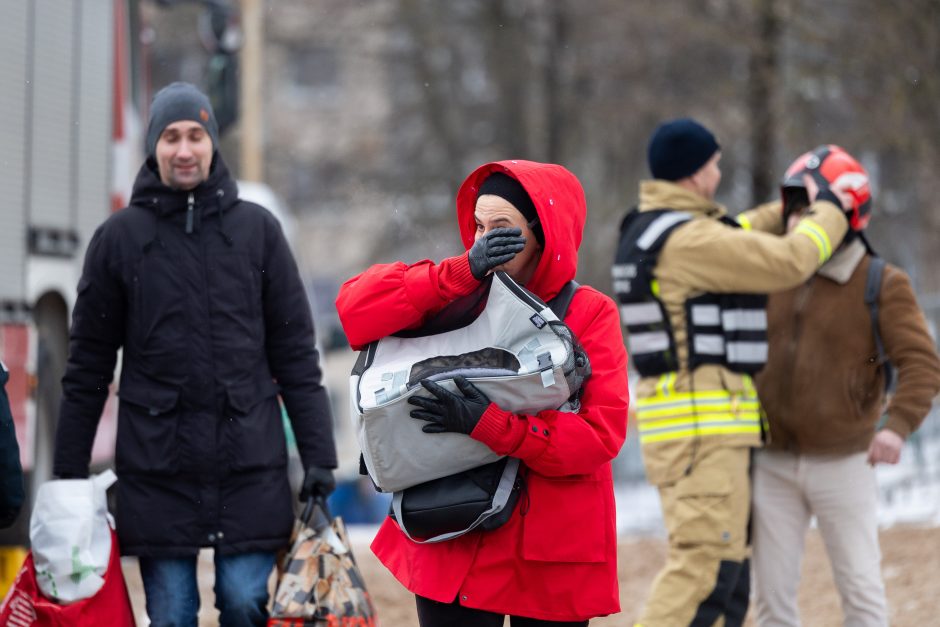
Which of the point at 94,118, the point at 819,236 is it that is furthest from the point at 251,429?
the point at 94,118

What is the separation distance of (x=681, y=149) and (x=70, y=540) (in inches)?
98.3

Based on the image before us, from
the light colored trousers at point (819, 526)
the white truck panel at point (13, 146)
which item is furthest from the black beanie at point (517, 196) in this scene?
the white truck panel at point (13, 146)

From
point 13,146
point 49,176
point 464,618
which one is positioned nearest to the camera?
point 464,618

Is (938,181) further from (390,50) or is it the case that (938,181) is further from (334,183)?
(334,183)

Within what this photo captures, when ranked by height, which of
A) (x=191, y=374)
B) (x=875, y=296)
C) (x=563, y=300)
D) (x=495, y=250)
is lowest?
(x=191, y=374)

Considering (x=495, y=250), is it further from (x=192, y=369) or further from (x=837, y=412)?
(x=837, y=412)

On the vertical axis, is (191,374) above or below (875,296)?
below

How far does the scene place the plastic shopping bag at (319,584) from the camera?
421 centimetres

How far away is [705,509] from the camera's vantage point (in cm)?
493

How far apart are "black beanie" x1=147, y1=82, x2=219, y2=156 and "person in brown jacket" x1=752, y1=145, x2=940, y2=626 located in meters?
2.17

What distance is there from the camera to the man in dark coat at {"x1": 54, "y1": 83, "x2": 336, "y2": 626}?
426cm

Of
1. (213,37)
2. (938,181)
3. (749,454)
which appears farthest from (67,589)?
(938,181)

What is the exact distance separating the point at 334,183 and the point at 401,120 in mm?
4253

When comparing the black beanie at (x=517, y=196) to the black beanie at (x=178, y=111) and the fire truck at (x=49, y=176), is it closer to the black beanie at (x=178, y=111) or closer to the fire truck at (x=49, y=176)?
the black beanie at (x=178, y=111)
